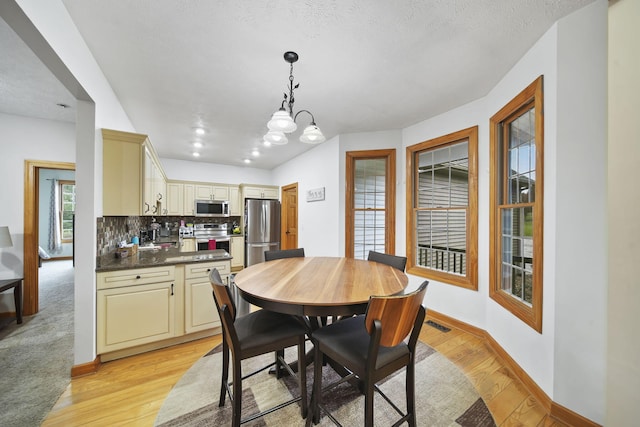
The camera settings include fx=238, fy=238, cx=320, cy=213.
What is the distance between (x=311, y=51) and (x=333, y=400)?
2.51m

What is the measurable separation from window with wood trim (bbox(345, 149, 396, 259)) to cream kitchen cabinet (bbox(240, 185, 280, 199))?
2.71 meters

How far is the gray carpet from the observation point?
5.03 feet

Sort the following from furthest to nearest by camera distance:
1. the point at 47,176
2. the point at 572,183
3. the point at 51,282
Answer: the point at 47,176 → the point at 51,282 → the point at 572,183

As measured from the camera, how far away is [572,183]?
145 cm

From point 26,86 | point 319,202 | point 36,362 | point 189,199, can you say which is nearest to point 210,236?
point 189,199

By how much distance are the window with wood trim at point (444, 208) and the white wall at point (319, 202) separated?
3.57 feet

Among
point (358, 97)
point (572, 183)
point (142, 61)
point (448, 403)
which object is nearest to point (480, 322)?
point (448, 403)

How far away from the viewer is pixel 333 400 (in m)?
1.63

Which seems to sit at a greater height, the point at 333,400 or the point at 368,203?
the point at 368,203

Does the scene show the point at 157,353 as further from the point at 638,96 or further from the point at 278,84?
the point at 638,96

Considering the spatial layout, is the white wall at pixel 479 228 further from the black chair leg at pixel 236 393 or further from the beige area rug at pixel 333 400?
the black chair leg at pixel 236 393

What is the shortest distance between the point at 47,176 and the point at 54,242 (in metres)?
1.77

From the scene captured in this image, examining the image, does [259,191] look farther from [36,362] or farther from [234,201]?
[36,362]

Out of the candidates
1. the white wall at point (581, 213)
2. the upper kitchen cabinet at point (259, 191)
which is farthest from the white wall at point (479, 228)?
the upper kitchen cabinet at point (259, 191)
